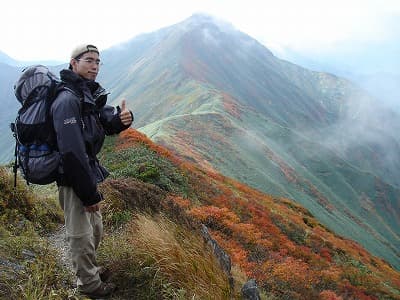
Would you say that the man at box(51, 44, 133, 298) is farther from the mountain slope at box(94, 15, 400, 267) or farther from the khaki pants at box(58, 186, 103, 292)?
the mountain slope at box(94, 15, 400, 267)

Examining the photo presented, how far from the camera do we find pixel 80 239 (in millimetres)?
4336

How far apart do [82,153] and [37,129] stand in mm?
522

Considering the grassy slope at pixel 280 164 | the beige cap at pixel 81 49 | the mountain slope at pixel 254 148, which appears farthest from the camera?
the mountain slope at pixel 254 148

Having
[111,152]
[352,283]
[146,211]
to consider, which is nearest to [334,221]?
[352,283]

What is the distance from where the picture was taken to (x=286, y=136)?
101 metres

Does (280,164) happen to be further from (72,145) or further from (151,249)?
(72,145)

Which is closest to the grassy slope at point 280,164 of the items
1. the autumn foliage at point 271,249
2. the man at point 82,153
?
the autumn foliage at point 271,249

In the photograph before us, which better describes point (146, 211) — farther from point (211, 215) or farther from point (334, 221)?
point (334, 221)

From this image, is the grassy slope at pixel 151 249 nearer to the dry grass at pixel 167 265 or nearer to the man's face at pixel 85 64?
the dry grass at pixel 167 265

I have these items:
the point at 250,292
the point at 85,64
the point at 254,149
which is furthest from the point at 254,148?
the point at 85,64

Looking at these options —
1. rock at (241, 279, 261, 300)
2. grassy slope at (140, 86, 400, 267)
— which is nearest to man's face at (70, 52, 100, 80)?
rock at (241, 279, 261, 300)

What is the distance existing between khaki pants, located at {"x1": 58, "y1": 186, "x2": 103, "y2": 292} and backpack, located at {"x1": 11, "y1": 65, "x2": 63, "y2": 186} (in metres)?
0.34

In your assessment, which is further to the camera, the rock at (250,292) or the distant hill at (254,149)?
the distant hill at (254,149)

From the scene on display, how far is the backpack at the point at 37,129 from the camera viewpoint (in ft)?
13.0
